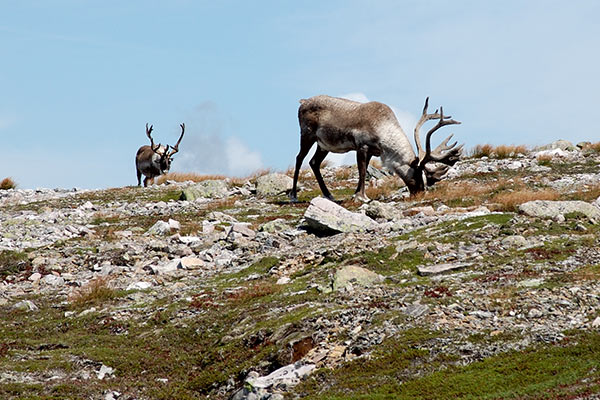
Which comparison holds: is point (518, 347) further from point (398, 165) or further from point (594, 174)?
point (594, 174)

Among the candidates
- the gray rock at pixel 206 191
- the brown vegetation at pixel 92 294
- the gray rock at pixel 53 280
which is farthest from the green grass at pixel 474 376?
the gray rock at pixel 206 191

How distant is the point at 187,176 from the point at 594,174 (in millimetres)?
21657

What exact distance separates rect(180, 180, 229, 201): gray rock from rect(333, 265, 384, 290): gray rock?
719 inches

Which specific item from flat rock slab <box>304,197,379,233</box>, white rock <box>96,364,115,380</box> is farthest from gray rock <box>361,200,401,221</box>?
white rock <box>96,364,115,380</box>

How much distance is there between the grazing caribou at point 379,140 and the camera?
2644cm

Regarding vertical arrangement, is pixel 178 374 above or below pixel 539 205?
below

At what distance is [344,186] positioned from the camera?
34312 mm

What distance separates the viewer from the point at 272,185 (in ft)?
108

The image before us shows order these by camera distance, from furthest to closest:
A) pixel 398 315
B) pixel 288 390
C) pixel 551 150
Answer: pixel 551 150, pixel 398 315, pixel 288 390

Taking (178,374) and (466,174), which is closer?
(178,374)

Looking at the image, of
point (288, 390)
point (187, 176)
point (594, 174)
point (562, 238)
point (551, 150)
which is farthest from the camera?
point (187, 176)

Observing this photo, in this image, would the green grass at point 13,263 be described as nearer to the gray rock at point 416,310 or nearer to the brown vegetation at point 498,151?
the gray rock at point 416,310

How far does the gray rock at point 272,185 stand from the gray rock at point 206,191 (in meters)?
1.81

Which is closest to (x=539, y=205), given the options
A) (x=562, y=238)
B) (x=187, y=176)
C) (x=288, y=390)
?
(x=562, y=238)
